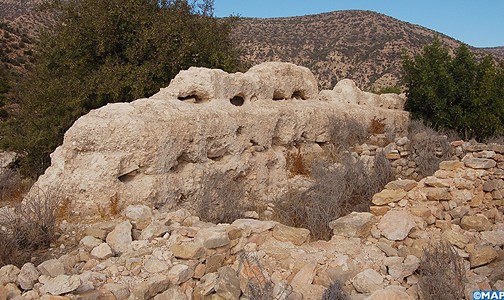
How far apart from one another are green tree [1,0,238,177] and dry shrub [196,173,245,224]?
12.8 feet

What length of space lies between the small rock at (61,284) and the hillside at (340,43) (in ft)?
87.7

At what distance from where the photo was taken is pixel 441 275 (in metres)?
3.38

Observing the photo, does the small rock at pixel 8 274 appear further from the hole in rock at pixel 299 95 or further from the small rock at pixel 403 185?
the hole in rock at pixel 299 95

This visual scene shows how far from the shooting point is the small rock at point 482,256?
3932 mm

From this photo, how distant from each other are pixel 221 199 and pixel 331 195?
1605 millimetres

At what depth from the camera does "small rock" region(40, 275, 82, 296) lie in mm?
2906

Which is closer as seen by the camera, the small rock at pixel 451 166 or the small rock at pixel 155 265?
the small rock at pixel 155 265

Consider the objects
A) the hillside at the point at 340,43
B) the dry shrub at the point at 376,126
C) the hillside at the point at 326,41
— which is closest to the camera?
the dry shrub at the point at 376,126

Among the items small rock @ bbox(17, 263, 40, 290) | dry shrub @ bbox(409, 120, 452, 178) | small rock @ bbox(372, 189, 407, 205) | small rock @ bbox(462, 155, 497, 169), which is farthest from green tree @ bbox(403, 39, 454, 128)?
small rock @ bbox(17, 263, 40, 290)

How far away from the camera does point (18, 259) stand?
134 inches

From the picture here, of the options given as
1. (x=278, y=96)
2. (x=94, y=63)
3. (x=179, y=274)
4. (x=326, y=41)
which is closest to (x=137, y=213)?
(x=179, y=274)

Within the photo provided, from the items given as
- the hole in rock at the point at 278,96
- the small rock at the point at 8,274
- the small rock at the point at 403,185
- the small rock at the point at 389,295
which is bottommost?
the small rock at the point at 389,295

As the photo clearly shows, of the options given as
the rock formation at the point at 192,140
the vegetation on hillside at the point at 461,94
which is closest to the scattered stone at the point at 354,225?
the rock formation at the point at 192,140

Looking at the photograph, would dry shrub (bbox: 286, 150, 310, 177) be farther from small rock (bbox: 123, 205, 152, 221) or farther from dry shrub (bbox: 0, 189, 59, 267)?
dry shrub (bbox: 0, 189, 59, 267)
